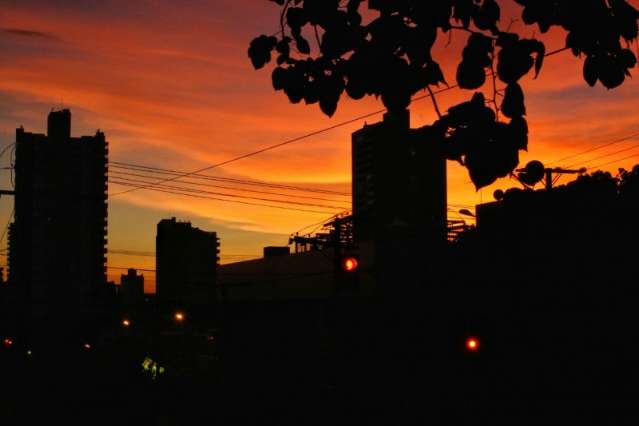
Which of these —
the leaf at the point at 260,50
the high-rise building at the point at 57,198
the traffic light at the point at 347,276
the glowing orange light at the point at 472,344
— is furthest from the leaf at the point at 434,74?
the high-rise building at the point at 57,198

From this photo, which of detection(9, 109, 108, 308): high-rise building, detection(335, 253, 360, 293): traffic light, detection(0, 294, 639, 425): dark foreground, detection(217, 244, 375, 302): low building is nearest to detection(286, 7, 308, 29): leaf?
detection(0, 294, 639, 425): dark foreground

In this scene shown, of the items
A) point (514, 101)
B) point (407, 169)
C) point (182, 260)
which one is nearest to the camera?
point (514, 101)

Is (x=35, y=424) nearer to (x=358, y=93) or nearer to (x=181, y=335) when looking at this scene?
(x=358, y=93)

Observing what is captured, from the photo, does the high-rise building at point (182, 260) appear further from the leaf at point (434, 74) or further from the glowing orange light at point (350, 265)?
the leaf at point (434, 74)

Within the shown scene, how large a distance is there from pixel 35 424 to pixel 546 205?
62.1ft

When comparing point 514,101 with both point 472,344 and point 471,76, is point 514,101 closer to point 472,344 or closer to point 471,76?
point 471,76

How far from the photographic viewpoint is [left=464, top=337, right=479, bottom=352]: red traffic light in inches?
810

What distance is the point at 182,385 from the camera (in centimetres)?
5016

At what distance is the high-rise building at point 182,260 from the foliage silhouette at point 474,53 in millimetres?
65004

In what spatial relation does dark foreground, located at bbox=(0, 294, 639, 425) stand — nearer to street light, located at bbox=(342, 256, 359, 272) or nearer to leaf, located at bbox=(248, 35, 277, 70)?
street light, located at bbox=(342, 256, 359, 272)

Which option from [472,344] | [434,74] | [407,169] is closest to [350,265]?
[472,344]

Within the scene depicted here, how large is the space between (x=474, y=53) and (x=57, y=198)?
122 feet

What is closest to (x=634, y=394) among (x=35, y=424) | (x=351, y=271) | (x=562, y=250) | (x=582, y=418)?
(x=582, y=418)

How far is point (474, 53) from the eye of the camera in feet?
14.8
